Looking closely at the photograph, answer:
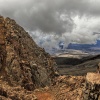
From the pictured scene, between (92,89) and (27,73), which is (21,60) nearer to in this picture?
(27,73)

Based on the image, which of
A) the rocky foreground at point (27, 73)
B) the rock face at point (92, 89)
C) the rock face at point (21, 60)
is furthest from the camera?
the rock face at point (21, 60)

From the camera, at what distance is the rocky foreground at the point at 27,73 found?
36319 millimetres

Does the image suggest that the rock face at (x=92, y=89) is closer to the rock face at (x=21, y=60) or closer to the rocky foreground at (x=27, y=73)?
the rocky foreground at (x=27, y=73)

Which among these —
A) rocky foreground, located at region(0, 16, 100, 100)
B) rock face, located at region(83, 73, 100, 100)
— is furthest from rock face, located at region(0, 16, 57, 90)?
rock face, located at region(83, 73, 100, 100)

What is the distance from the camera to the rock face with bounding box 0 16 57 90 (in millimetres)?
39019

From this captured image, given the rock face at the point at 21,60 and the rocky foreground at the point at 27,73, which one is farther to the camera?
the rock face at the point at 21,60

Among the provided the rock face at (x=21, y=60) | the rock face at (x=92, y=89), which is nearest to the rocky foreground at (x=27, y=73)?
the rock face at (x=21, y=60)

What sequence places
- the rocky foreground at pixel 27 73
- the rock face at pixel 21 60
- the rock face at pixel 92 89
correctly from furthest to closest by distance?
the rock face at pixel 21 60
the rocky foreground at pixel 27 73
the rock face at pixel 92 89

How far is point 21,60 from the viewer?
135 feet

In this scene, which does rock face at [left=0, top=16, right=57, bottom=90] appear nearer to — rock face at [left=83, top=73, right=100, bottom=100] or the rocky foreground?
the rocky foreground

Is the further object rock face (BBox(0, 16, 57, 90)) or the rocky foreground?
rock face (BBox(0, 16, 57, 90))

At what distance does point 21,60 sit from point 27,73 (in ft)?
6.71

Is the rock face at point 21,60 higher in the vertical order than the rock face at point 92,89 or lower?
higher

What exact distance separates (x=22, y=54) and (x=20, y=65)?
8.75 ft
